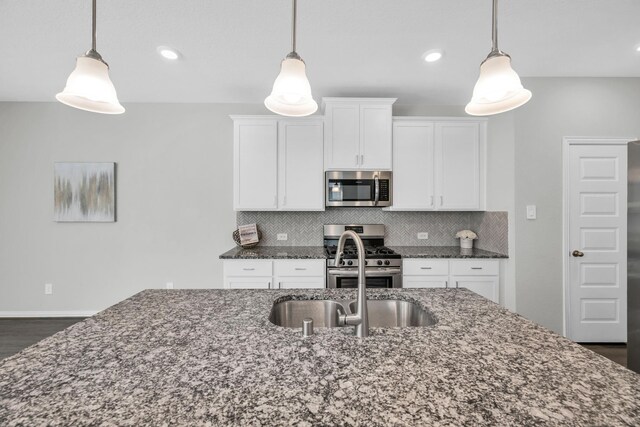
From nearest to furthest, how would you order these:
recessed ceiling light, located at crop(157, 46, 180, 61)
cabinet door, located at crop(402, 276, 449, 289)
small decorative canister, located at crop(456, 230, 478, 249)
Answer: recessed ceiling light, located at crop(157, 46, 180, 61) < cabinet door, located at crop(402, 276, 449, 289) < small decorative canister, located at crop(456, 230, 478, 249)

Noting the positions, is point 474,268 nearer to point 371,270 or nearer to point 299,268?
point 371,270

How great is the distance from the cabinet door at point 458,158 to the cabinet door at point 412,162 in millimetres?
90

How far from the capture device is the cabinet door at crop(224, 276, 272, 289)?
297 cm

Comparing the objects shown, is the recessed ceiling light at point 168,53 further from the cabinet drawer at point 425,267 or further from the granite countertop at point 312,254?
the cabinet drawer at point 425,267

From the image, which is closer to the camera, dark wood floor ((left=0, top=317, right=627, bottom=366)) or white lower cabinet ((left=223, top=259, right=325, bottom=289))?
dark wood floor ((left=0, top=317, right=627, bottom=366))

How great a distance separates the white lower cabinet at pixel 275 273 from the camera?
2.98 meters

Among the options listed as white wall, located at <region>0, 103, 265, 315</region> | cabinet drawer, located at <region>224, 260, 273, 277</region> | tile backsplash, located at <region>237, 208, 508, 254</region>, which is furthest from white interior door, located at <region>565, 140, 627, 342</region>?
white wall, located at <region>0, 103, 265, 315</region>

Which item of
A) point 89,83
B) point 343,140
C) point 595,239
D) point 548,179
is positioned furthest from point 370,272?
point 89,83

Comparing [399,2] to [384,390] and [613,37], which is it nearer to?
[613,37]

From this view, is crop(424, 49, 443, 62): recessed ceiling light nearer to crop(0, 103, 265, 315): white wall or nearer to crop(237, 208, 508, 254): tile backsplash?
crop(237, 208, 508, 254): tile backsplash

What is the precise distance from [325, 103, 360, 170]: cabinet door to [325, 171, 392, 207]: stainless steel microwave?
108mm

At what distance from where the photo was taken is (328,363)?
0.79 meters

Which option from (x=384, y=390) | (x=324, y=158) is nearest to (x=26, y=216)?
(x=324, y=158)

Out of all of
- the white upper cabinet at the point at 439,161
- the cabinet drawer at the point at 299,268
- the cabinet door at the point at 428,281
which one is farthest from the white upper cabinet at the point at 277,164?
the cabinet door at the point at 428,281
